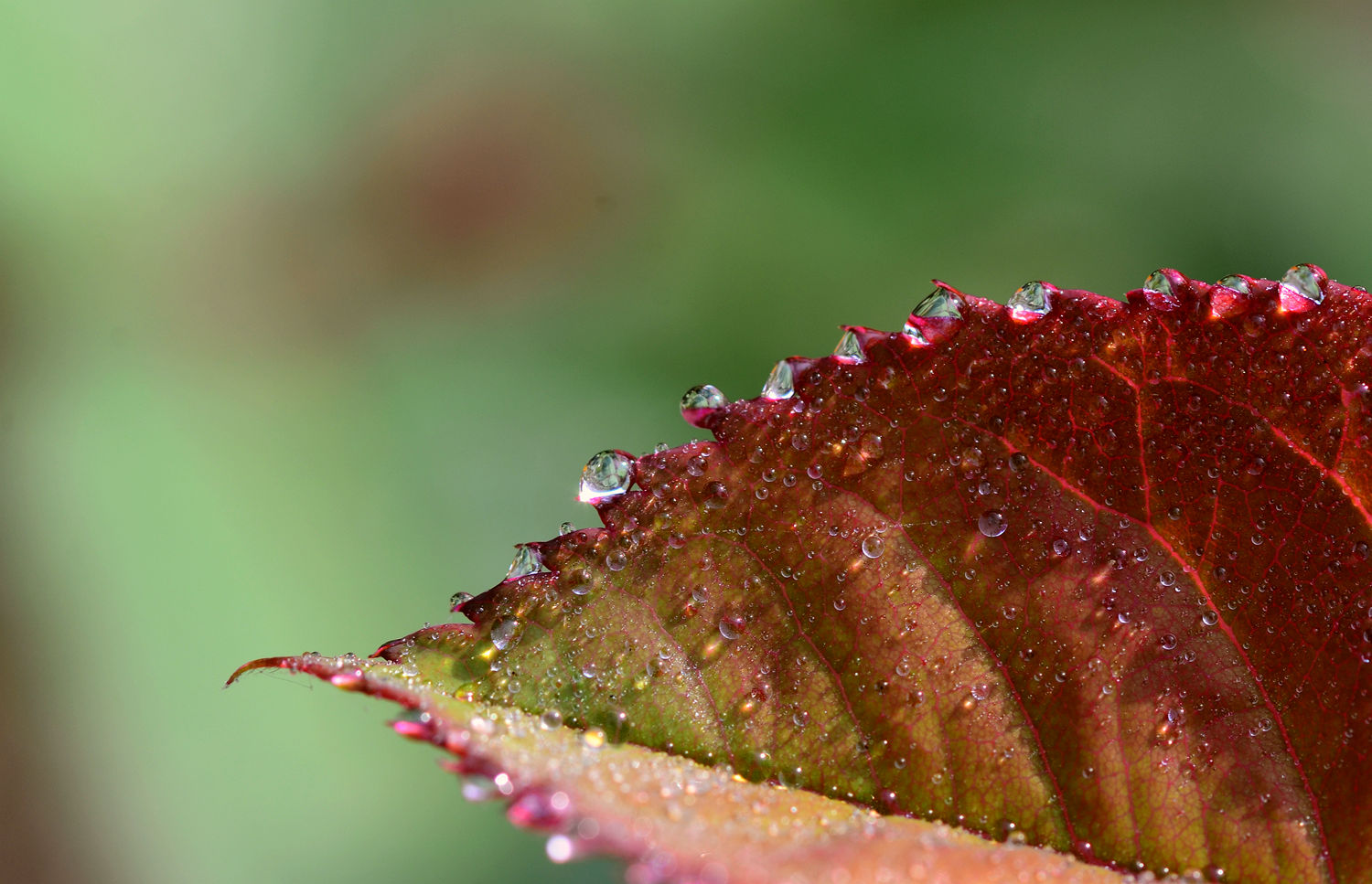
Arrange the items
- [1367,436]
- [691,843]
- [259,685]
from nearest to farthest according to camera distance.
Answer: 1. [691,843]
2. [1367,436]
3. [259,685]

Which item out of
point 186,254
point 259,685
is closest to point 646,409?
point 259,685

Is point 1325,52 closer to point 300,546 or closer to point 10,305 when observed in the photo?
point 300,546

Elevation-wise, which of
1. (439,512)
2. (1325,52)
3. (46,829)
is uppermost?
(1325,52)

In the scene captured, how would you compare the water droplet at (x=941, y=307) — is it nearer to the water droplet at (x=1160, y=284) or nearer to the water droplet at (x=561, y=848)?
the water droplet at (x=1160, y=284)

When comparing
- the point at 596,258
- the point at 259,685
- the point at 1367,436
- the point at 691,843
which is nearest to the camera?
the point at 691,843

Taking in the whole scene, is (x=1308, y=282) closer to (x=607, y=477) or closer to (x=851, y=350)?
(x=851, y=350)

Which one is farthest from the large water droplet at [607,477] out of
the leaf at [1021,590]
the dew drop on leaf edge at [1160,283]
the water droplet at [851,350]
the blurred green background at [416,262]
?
the blurred green background at [416,262]
